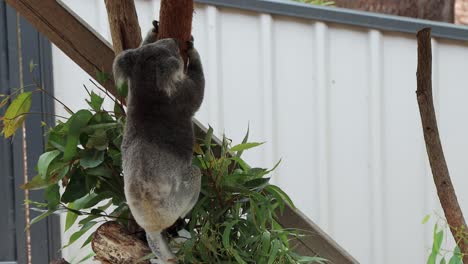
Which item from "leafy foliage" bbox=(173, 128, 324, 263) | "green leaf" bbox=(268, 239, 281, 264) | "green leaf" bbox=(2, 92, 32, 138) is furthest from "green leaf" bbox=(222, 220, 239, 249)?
"green leaf" bbox=(2, 92, 32, 138)

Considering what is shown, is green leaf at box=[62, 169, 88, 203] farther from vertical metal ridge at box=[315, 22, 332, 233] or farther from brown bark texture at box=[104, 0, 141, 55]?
vertical metal ridge at box=[315, 22, 332, 233]

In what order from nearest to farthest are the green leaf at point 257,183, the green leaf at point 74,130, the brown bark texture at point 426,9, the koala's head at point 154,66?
1. the koala's head at point 154,66
2. the green leaf at point 74,130
3. the green leaf at point 257,183
4. the brown bark texture at point 426,9

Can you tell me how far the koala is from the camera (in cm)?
151

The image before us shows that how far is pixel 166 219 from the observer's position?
157 centimetres

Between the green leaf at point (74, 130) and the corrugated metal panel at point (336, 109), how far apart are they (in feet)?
4.20

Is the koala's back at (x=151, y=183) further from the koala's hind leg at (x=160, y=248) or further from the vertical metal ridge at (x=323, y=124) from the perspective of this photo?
the vertical metal ridge at (x=323, y=124)

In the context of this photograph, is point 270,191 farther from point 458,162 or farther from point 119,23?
point 458,162

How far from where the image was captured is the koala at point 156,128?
1.51 m

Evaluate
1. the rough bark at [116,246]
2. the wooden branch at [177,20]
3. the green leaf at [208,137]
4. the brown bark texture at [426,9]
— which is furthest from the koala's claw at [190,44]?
the brown bark texture at [426,9]

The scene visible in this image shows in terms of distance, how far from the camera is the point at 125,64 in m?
1.53

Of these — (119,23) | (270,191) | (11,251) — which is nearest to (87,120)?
(119,23)

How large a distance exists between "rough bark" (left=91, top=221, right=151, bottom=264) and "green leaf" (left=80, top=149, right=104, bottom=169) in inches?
5.7

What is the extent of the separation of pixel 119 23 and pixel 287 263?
725 mm

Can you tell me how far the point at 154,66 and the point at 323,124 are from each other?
1.64 metres
